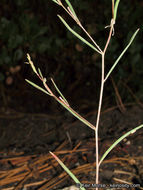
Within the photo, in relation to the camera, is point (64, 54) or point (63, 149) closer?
point (63, 149)

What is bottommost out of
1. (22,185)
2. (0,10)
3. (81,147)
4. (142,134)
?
(142,134)

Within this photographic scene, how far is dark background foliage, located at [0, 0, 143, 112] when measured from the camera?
145cm

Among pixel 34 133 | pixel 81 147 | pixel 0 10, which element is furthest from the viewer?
pixel 0 10

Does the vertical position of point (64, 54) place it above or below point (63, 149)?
above

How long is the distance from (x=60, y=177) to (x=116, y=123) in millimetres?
457

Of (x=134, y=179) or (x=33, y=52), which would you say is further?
(x=33, y=52)

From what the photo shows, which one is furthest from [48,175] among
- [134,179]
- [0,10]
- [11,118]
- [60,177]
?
[0,10]

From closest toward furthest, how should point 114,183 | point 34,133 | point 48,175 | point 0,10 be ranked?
point 114,183 < point 48,175 < point 34,133 < point 0,10

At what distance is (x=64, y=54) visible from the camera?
1.81 m

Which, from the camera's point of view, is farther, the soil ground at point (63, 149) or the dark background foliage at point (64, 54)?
the dark background foliage at point (64, 54)

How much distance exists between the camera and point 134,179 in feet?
3.06

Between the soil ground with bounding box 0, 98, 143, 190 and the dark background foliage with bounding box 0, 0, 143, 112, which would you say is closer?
the soil ground with bounding box 0, 98, 143, 190

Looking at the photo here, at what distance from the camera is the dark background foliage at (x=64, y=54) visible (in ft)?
4.76

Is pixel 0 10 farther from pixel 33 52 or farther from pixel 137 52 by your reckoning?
pixel 137 52
